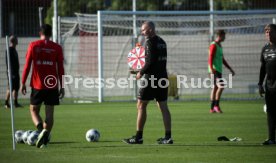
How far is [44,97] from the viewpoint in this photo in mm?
12602

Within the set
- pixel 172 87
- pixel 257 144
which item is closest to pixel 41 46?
pixel 257 144

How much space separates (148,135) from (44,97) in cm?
304

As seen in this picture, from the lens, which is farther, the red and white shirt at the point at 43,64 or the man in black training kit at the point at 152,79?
the man in black training kit at the point at 152,79

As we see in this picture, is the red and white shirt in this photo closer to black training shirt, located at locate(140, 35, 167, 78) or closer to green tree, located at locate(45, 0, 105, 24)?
black training shirt, located at locate(140, 35, 167, 78)

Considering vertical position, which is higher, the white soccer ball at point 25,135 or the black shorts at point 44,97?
the black shorts at point 44,97

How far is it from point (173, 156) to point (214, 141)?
8.23 feet

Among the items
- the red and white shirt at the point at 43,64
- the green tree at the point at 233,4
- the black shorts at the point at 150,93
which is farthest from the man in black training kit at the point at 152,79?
the green tree at the point at 233,4

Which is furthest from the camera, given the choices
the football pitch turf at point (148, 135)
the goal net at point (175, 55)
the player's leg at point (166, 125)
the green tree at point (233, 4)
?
the green tree at point (233, 4)

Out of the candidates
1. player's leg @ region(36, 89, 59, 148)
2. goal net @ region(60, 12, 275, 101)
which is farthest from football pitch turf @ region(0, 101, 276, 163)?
goal net @ region(60, 12, 275, 101)

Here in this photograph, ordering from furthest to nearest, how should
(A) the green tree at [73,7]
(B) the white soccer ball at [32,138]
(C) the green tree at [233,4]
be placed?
(A) the green tree at [73,7]
(C) the green tree at [233,4]
(B) the white soccer ball at [32,138]

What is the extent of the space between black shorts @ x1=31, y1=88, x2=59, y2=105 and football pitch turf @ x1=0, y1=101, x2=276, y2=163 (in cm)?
80

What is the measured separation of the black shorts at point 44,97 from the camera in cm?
1259

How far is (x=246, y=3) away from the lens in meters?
38.4

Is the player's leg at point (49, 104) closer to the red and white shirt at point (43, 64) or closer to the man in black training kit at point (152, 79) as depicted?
the red and white shirt at point (43, 64)
